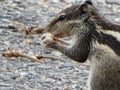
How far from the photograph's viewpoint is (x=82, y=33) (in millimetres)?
7477

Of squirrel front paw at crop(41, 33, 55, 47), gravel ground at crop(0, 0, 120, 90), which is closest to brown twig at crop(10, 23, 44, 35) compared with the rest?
gravel ground at crop(0, 0, 120, 90)

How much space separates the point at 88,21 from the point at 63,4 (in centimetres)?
357

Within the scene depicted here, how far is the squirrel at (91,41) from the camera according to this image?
6.99 metres

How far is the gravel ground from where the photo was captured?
8.08 metres

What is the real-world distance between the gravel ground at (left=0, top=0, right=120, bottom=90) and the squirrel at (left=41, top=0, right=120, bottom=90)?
0.64 m

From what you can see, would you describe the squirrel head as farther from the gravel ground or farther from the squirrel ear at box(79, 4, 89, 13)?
the gravel ground

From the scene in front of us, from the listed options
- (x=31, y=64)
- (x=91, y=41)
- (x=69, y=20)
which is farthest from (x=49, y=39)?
(x=31, y=64)

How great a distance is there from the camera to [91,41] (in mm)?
7375

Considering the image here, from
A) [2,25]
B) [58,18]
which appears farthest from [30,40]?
[58,18]

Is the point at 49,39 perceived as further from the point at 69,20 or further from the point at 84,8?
the point at 84,8

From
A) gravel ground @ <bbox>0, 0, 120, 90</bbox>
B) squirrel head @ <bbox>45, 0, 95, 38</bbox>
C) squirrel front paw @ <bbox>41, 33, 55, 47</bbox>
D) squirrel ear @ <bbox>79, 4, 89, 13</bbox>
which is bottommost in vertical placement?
gravel ground @ <bbox>0, 0, 120, 90</bbox>

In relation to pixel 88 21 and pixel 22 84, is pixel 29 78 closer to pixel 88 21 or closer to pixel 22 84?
pixel 22 84

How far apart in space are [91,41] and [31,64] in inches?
57.9

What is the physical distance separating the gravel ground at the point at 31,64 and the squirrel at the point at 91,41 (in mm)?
639
